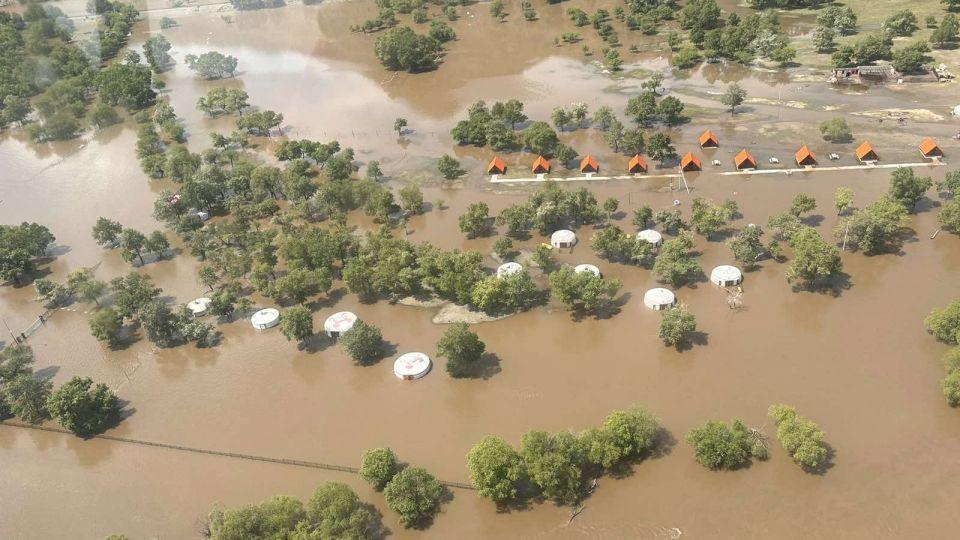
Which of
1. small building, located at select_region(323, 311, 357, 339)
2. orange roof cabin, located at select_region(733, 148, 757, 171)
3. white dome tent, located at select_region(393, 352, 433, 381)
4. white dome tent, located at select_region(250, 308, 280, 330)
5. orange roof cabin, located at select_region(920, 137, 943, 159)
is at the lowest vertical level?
white dome tent, located at select_region(250, 308, 280, 330)

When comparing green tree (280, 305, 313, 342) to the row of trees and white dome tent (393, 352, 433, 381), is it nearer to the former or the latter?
white dome tent (393, 352, 433, 381)

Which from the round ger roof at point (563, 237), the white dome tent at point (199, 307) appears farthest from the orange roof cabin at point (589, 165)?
the white dome tent at point (199, 307)

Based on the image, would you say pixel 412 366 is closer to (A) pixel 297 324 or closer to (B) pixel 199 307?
(A) pixel 297 324

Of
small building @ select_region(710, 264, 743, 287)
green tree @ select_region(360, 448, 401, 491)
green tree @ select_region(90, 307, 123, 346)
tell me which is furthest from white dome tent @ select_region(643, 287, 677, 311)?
green tree @ select_region(90, 307, 123, 346)

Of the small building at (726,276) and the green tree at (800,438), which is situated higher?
the green tree at (800,438)

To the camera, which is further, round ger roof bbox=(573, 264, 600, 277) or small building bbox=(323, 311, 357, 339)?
round ger roof bbox=(573, 264, 600, 277)

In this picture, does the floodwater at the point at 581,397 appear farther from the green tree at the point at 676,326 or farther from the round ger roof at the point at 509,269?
the round ger roof at the point at 509,269

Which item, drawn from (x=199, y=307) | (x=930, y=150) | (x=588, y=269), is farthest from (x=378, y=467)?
(x=930, y=150)
